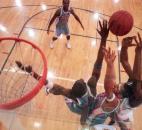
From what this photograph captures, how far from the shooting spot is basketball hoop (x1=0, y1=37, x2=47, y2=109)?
8.18ft

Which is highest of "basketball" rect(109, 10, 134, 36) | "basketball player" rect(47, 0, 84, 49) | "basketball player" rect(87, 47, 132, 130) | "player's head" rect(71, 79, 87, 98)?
"basketball player" rect(47, 0, 84, 49)

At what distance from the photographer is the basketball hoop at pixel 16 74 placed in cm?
249

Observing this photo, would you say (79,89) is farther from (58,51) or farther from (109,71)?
(58,51)

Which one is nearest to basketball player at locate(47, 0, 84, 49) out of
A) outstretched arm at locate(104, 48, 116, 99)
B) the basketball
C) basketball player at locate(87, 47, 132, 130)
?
the basketball

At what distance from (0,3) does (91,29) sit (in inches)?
69.3

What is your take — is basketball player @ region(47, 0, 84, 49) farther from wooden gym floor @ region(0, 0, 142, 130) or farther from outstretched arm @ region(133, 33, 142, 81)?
outstretched arm @ region(133, 33, 142, 81)

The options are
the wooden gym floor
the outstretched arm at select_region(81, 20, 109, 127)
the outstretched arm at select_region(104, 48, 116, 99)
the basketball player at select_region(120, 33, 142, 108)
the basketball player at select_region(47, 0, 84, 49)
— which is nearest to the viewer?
the outstretched arm at select_region(104, 48, 116, 99)

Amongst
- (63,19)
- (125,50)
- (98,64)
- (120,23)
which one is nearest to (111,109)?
(98,64)

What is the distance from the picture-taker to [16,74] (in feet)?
11.1

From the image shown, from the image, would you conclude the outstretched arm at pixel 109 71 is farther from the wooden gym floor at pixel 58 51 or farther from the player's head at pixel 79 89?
the wooden gym floor at pixel 58 51

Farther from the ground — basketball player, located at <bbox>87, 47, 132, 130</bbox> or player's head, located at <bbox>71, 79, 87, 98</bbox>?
player's head, located at <bbox>71, 79, 87, 98</bbox>

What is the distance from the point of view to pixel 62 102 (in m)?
3.34

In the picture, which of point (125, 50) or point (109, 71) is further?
point (125, 50)

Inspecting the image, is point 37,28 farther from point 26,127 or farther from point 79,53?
point 26,127
